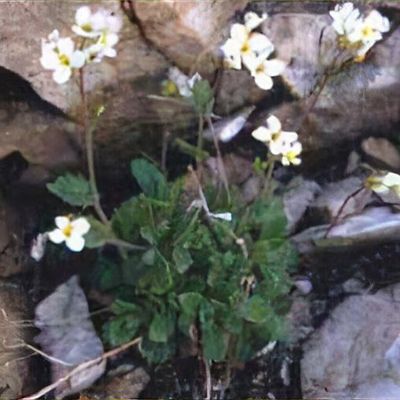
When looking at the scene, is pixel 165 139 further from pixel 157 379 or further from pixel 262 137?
pixel 157 379

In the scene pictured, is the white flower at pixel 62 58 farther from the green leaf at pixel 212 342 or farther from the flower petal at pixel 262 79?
the green leaf at pixel 212 342

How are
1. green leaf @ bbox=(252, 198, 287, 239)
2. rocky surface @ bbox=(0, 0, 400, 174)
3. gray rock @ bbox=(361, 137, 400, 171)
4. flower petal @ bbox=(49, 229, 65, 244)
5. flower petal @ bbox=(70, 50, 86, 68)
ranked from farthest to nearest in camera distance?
gray rock @ bbox=(361, 137, 400, 171), rocky surface @ bbox=(0, 0, 400, 174), green leaf @ bbox=(252, 198, 287, 239), flower petal @ bbox=(49, 229, 65, 244), flower petal @ bbox=(70, 50, 86, 68)

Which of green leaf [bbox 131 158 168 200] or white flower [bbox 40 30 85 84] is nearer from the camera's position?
white flower [bbox 40 30 85 84]

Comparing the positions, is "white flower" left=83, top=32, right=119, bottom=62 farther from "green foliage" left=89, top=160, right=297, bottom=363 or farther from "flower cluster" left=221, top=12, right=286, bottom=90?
"green foliage" left=89, top=160, right=297, bottom=363

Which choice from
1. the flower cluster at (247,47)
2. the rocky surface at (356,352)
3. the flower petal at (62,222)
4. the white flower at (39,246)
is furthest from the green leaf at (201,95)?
the rocky surface at (356,352)

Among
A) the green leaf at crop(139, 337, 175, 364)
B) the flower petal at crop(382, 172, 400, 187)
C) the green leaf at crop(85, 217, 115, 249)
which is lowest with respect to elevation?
the green leaf at crop(139, 337, 175, 364)

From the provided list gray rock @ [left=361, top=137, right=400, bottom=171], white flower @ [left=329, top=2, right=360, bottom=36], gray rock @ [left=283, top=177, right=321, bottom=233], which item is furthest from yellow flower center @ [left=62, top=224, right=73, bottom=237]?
gray rock @ [left=361, top=137, right=400, bottom=171]

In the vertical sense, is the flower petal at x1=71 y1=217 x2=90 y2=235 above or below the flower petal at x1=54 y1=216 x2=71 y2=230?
below

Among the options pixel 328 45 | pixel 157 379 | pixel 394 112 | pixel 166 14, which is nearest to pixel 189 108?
pixel 166 14
